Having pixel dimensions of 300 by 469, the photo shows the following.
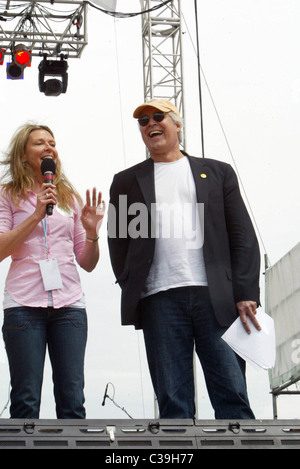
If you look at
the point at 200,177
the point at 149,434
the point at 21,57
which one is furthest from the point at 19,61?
the point at 149,434

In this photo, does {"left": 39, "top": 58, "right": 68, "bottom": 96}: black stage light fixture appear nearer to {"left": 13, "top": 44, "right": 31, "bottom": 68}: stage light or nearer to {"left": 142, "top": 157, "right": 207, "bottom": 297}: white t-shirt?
{"left": 13, "top": 44, "right": 31, "bottom": 68}: stage light

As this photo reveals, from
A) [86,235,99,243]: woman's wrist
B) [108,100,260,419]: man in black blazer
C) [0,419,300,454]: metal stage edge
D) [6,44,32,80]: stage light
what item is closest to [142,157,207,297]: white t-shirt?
[108,100,260,419]: man in black blazer

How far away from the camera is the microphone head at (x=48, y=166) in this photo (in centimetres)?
308

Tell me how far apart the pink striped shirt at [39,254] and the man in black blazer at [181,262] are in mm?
165

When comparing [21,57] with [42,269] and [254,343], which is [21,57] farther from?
[254,343]

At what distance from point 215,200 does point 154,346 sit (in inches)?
25.0

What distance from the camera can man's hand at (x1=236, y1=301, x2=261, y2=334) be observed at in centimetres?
290

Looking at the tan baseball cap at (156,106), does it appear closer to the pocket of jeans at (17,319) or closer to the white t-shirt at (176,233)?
the white t-shirt at (176,233)

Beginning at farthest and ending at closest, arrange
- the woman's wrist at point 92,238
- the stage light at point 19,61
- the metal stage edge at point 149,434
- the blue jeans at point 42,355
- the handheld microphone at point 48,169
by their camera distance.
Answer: the stage light at point 19,61
the woman's wrist at point 92,238
the handheld microphone at point 48,169
the blue jeans at point 42,355
the metal stage edge at point 149,434

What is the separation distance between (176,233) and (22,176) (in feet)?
2.26

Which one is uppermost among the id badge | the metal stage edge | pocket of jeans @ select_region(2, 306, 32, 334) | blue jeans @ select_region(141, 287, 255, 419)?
the id badge

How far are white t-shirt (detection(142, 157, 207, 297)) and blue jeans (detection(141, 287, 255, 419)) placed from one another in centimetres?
5

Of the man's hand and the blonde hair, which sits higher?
the blonde hair

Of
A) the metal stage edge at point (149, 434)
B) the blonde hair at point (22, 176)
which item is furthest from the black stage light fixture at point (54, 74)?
the metal stage edge at point (149, 434)
